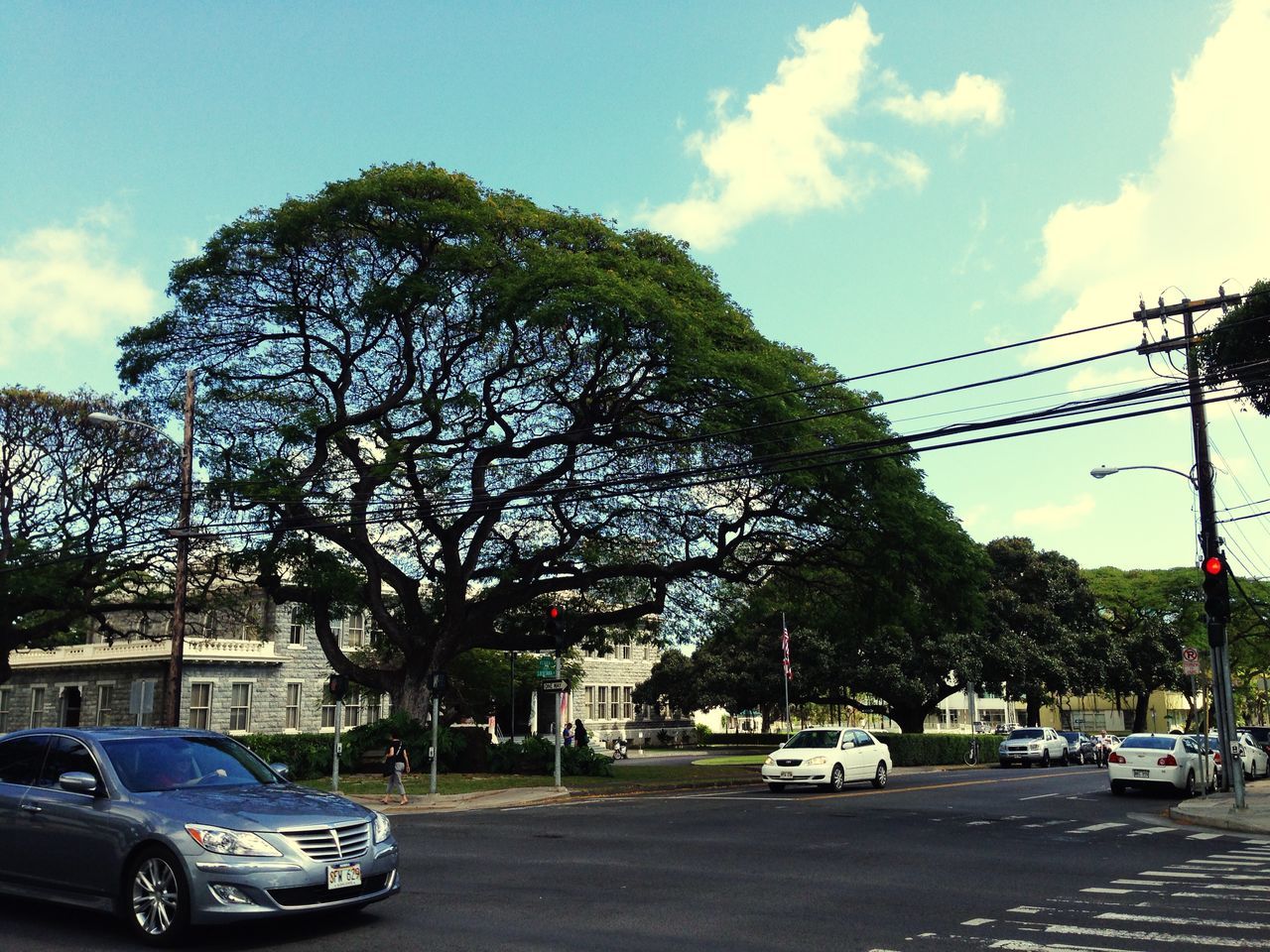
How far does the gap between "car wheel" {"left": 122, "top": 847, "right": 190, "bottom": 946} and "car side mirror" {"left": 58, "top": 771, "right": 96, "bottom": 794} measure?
0.75 m

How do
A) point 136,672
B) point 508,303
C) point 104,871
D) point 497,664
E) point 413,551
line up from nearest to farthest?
point 104,871 → point 508,303 → point 413,551 → point 136,672 → point 497,664

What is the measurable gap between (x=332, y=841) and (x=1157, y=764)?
22.7 m

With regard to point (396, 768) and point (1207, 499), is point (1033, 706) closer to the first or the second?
point (1207, 499)

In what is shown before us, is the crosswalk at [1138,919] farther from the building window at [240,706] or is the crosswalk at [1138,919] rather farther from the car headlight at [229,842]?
the building window at [240,706]

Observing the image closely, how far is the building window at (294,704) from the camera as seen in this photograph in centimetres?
5209

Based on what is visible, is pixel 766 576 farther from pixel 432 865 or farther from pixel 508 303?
pixel 432 865

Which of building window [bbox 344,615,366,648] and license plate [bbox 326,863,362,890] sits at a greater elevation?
building window [bbox 344,615,366,648]

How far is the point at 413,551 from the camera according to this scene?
110ft

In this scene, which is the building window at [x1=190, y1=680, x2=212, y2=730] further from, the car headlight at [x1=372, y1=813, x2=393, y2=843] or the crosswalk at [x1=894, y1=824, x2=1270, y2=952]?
the crosswalk at [x1=894, y1=824, x2=1270, y2=952]

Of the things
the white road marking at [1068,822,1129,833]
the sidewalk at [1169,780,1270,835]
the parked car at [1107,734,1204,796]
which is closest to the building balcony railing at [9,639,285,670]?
the parked car at [1107,734,1204,796]

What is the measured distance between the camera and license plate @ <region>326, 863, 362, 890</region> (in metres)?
8.03

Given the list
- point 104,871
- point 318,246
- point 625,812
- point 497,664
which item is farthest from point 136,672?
point 104,871

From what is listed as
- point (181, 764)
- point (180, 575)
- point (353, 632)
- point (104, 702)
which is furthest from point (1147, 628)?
point (181, 764)

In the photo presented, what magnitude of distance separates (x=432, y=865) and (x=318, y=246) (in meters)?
20.8
